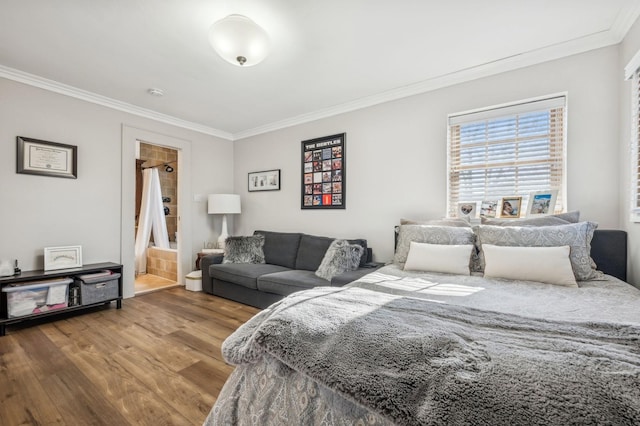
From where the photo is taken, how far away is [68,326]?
2781 mm

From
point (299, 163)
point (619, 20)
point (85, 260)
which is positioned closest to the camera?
point (619, 20)

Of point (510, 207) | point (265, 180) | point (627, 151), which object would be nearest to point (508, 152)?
point (510, 207)

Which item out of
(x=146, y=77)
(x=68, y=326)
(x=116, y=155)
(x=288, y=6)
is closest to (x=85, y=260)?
(x=68, y=326)

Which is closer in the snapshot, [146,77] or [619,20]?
[619,20]

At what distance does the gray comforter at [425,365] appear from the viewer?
0.62 metres

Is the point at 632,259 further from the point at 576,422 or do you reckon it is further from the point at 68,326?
the point at 68,326

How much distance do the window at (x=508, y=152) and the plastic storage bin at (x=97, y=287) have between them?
12.5ft

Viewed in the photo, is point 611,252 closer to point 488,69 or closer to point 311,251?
point 488,69

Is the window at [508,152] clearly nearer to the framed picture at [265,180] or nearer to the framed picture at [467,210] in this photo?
the framed picture at [467,210]

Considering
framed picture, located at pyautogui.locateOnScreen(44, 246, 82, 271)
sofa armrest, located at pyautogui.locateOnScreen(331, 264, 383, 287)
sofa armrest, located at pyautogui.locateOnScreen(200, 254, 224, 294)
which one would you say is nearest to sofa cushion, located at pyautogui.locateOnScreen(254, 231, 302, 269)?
sofa armrest, located at pyautogui.locateOnScreen(200, 254, 224, 294)

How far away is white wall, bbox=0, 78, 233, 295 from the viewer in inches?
113

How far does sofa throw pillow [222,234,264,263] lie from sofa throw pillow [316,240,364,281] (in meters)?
1.21

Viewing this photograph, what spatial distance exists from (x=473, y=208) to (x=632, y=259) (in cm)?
111

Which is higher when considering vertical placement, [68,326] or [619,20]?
[619,20]
